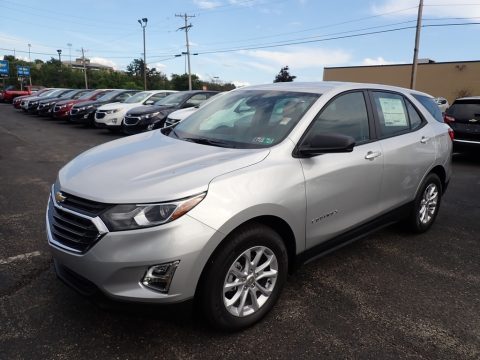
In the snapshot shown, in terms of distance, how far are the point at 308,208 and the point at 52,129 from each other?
14.1 meters

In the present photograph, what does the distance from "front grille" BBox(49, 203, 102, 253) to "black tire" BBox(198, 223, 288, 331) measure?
686 millimetres

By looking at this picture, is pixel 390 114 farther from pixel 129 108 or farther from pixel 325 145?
pixel 129 108

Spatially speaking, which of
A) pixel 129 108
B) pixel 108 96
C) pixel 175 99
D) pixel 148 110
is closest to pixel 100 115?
pixel 129 108

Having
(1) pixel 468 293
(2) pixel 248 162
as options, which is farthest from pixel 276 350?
(1) pixel 468 293

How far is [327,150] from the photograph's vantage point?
9.15ft

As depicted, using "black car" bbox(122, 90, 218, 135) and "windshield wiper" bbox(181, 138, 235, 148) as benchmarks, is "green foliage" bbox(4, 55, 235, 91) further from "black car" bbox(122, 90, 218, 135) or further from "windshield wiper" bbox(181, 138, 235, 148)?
"windshield wiper" bbox(181, 138, 235, 148)

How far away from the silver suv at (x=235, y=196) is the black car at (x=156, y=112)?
7.84m

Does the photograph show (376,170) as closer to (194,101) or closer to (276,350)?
(276,350)

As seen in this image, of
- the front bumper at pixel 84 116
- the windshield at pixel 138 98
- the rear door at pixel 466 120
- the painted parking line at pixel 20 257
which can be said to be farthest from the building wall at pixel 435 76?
the painted parking line at pixel 20 257

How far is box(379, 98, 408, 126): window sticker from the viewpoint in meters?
3.82

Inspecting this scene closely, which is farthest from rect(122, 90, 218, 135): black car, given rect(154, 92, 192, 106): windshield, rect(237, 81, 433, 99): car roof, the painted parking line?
rect(237, 81, 433, 99): car roof

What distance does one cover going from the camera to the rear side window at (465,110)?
8843 millimetres

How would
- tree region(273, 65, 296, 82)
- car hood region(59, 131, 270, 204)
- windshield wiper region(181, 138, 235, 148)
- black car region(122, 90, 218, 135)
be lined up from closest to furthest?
1. car hood region(59, 131, 270, 204)
2. windshield wiper region(181, 138, 235, 148)
3. black car region(122, 90, 218, 135)
4. tree region(273, 65, 296, 82)

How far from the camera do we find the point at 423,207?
4.45m
